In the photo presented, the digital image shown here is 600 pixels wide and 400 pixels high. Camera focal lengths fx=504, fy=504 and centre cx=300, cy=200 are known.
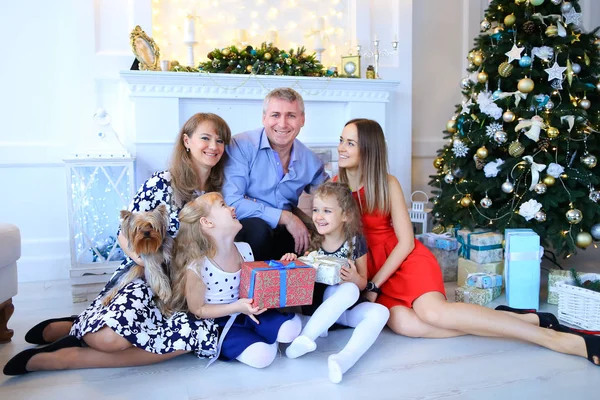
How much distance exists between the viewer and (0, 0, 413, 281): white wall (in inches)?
140

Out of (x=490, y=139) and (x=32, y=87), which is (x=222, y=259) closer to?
(x=490, y=139)

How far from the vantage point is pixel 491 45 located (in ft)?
11.4

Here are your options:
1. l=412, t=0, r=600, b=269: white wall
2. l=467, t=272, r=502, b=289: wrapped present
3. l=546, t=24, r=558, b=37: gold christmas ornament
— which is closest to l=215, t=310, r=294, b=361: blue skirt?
l=467, t=272, r=502, b=289: wrapped present

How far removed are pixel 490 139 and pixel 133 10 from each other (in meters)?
2.66

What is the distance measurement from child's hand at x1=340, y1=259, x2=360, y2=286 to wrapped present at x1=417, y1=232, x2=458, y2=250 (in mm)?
1335

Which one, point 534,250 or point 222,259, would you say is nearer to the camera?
point 222,259

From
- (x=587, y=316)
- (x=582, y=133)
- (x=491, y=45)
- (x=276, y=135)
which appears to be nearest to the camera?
(x=587, y=316)

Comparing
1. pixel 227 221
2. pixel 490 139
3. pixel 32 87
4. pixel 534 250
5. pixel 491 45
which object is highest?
pixel 491 45

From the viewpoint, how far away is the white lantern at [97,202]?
3.15 metres

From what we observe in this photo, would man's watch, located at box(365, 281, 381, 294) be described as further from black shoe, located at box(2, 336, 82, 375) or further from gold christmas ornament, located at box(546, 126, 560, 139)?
gold christmas ornament, located at box(546, 126, 560, 139)

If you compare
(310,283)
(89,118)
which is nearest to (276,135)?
(310,283)

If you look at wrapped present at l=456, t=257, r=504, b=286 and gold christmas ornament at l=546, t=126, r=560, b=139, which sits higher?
gold christmas ornament at l=546, t=126, r=560, b=139

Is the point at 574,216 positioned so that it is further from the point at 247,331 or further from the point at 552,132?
the point at 247,331

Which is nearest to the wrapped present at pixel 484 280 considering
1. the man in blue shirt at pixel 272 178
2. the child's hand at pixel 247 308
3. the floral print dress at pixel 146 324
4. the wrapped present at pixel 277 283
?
the man in blue shirt at pixel 272 178
